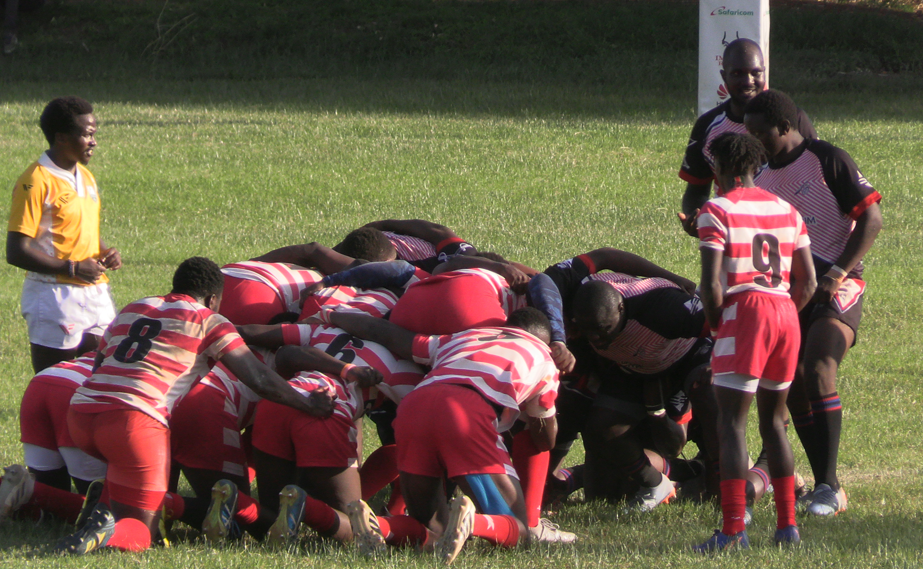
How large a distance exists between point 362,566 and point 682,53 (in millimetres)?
20790

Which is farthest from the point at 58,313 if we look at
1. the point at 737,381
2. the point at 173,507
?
the point at 737,381

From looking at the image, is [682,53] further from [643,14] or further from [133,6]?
[133,6]

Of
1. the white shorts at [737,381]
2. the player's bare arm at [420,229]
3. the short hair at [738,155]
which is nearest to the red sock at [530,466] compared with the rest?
the white shorts at [737,381]

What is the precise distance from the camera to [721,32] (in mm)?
10672

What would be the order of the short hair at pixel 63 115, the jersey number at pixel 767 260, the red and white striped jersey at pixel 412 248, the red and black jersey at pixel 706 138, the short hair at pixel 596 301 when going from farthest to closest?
the red and white striped jersey at pixel 412 248 < the red and black jersey at pixel 706 138 < the short hair at pixel 63 115 < the short hair at pixel 596 301 < the jersey number at pixel 767 260

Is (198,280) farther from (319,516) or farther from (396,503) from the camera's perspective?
(396,503)

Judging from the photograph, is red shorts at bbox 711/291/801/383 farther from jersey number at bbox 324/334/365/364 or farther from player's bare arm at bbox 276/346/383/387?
jersey number at bbox 324/334/365/364

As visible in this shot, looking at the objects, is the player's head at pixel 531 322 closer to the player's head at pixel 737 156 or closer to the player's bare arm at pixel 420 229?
the player's head at pixel 737 156

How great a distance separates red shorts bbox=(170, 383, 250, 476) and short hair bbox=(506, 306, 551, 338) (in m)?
1.38

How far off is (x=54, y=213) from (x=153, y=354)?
148 cm

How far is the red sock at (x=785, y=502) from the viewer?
179 inches

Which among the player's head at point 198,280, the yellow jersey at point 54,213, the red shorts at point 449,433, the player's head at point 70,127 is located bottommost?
the red shorts at point 449,433

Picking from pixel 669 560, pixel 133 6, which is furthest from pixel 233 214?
pixel 133 6

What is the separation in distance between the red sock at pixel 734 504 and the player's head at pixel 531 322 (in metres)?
1.06
